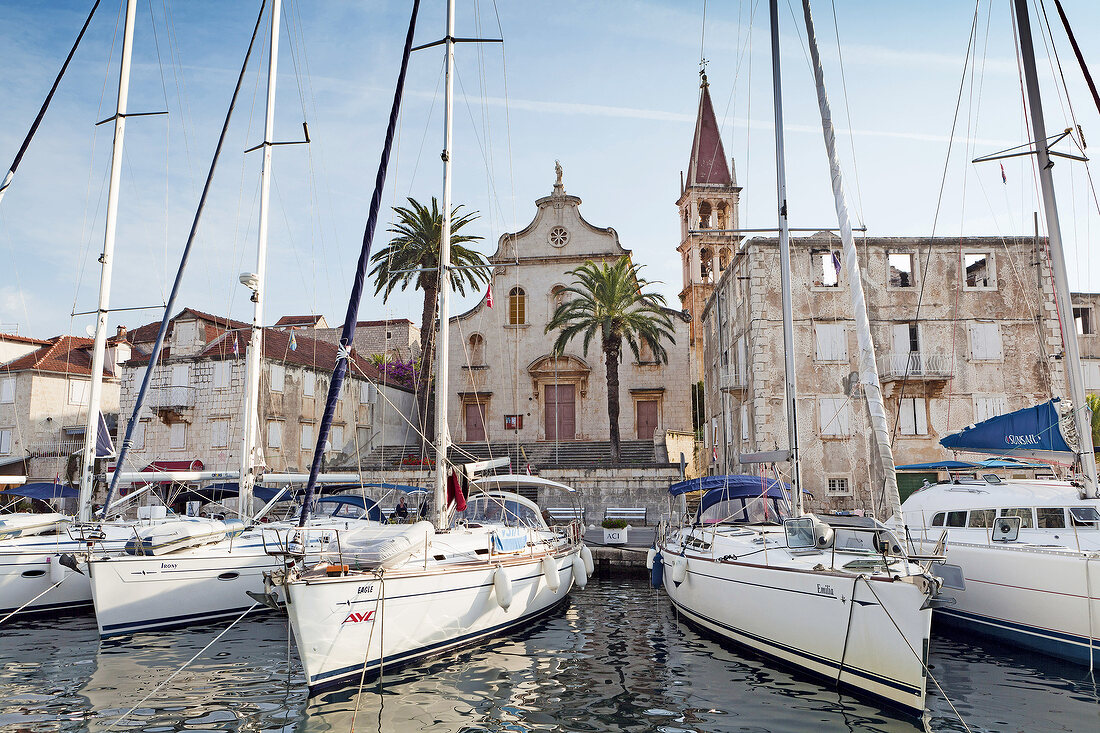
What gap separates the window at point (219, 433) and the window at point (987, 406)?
33554 millimetres

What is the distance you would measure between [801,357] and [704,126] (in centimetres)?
3244

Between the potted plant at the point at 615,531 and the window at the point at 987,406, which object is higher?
the window at the point at 987,406

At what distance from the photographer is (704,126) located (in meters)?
57.7

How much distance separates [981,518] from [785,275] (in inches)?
256

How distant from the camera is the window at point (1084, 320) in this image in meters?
38.5

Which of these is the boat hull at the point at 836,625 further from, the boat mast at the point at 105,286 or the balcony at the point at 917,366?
the balcony at the point at 917,366

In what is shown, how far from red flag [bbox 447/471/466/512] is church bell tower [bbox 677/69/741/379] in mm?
39752

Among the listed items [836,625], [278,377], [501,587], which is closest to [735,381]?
[278,377]

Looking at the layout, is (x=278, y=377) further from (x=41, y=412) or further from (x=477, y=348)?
(x=41, y=412)

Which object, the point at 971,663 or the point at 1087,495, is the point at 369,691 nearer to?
the point at 971,663

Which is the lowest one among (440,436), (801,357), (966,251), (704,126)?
(440,436)

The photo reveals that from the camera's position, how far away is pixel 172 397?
37781mm

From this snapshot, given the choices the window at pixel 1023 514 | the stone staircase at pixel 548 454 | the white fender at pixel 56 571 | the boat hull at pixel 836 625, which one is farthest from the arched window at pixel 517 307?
the boat hull at pixel 836 625

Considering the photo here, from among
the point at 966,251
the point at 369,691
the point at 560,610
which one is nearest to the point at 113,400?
the point at 560,610
